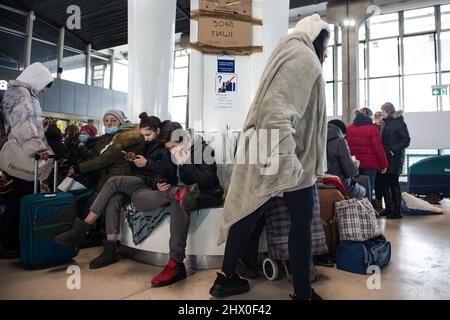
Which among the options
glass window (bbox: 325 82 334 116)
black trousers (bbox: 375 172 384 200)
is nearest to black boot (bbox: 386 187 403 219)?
black trousers (bbox: 375 172 384 200)

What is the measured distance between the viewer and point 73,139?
10.2 ft

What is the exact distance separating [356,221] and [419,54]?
33.9ft

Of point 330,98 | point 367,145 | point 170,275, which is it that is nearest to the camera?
point 170,275

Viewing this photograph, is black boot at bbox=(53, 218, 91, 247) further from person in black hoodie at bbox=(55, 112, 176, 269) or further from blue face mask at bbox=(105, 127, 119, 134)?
blue face mask at bbox=(105, 127, 119, 134)

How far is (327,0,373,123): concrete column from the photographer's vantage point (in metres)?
8.80

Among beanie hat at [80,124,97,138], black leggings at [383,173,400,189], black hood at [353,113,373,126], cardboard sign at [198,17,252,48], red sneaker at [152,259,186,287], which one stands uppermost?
cardboard sign at [198,17,252,48]

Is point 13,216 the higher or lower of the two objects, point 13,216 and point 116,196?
the lower

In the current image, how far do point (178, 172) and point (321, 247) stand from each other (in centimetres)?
109

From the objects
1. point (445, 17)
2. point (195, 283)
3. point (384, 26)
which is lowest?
point (195, 283)

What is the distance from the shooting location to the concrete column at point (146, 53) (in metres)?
2.91

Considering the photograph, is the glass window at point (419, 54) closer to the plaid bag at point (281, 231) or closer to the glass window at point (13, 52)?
the plaid bag at point (281, 231)

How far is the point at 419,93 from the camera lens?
33.2ft

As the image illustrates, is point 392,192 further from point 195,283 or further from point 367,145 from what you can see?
point 195,283

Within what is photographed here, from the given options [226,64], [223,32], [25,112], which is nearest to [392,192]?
[226,64]
